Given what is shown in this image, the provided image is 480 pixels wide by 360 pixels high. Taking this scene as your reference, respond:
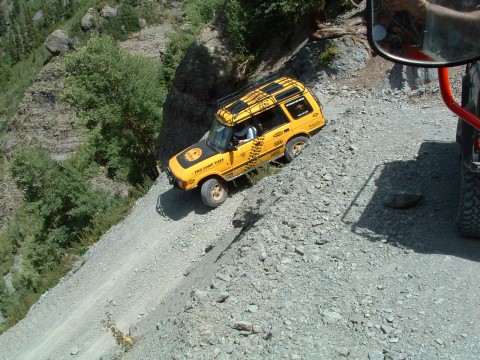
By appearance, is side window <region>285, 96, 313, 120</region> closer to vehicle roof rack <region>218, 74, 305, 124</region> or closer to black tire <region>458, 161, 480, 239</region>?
vehicle roof rack <region>218, 74, 305, 124</region>

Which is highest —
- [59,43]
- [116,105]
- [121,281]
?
[116,105]

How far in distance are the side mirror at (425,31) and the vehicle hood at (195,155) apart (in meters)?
9.51

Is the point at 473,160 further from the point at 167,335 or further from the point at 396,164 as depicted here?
the point at 167,335

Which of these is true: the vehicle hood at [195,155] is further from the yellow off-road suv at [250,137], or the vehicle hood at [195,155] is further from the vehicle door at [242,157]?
the vehicle door at [242,157]

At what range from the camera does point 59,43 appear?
60.8 m

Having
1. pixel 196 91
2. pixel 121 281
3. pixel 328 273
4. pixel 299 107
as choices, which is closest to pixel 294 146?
pixel 299 107

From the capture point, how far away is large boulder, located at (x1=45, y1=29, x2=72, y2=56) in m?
60.4

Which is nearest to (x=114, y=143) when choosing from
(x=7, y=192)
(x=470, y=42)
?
(x=470, y=42)

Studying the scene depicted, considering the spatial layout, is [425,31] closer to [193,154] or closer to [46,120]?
[193,154]

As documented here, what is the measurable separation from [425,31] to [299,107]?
9.65m

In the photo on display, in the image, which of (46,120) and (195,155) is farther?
(46,120)

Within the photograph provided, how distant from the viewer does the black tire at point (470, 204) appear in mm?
6344

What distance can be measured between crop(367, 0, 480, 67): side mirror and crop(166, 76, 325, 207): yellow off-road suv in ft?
29.8

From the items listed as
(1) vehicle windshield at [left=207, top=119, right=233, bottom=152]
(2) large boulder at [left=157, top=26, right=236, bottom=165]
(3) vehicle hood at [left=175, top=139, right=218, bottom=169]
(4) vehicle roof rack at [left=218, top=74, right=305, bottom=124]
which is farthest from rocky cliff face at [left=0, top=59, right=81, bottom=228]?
(4) vehicle roof rack at [left=218, top=74, right=305, bottom=124]
